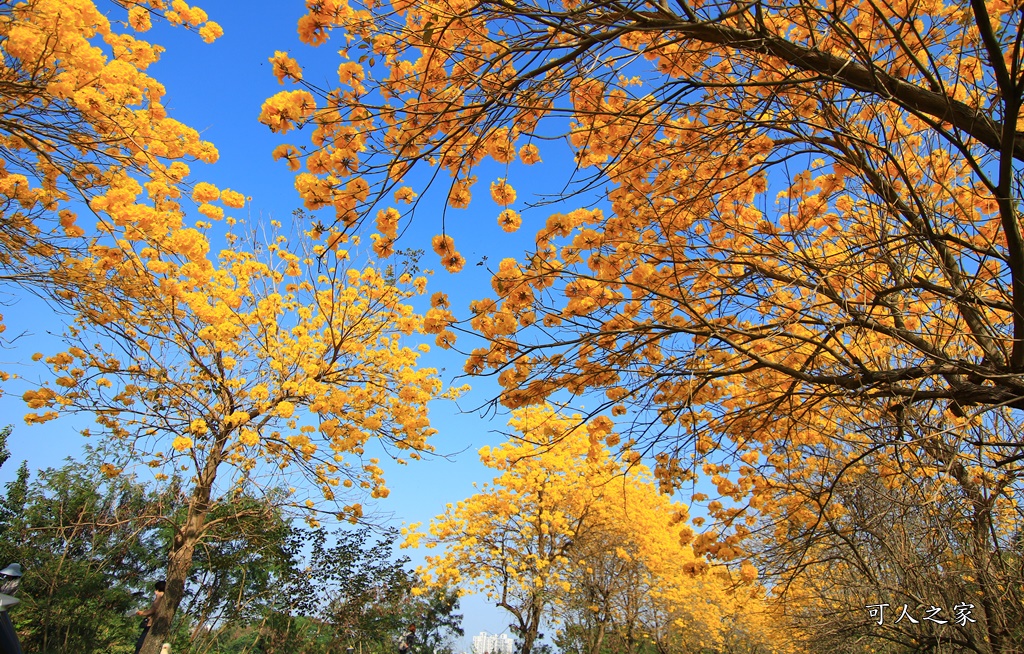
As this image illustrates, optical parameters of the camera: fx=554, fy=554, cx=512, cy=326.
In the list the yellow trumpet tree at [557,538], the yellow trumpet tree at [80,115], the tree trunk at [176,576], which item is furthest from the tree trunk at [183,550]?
the yellow trumpet tree at [557,538]

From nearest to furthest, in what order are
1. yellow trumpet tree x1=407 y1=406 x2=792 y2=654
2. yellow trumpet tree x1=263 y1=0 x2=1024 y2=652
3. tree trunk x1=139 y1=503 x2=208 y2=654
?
yellow trumpet tree x1=263 y1=0 x2=1024 y2=652
tree trunk x1=139 y1=503 x2=208 y2=654
yellow trumpet tree x1=407 y1=406 x2=792 y2=654

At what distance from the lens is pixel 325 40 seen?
2.46 m

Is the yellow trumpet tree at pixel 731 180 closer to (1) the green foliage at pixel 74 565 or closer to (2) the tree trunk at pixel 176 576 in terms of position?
(2) the tree trunk at pixel 176 576

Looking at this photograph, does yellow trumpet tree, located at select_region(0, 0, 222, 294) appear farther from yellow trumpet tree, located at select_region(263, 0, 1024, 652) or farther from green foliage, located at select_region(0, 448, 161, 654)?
green foliage, located at select_region(0, 448, 161, 654)

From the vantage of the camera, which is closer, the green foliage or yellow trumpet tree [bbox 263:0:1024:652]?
yellow trumpet tree [bbox 263:0:1024:652]

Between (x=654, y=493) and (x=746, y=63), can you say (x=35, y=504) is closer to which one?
(x=654, y=493)

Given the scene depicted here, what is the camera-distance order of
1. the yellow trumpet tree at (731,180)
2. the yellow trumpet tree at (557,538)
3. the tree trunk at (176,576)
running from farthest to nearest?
the yellow trumpet tree at (557,538) < the tree trunk at (176,576) < the yellow trumpet tree at (731,180)

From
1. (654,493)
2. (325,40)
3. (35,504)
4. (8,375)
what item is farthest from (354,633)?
(325,40)

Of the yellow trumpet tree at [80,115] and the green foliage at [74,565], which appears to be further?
the green foliage at [74,565]

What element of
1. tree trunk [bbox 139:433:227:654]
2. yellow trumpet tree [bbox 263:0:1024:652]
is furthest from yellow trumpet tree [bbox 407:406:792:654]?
yellow trumpet tree [bbox 263:0:1024:652]

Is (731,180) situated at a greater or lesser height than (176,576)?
greater

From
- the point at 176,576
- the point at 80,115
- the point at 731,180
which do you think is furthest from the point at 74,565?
the point at 731,180

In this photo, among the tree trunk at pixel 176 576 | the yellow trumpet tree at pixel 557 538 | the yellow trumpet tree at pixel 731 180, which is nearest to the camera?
the yellow trumpet tree at pixel 731 180

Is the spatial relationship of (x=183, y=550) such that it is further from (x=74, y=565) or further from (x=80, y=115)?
(x=74, y=565)
